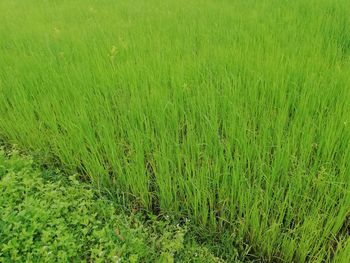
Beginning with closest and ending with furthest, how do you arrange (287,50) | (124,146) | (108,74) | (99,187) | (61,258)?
1. (61,258)
2. (99,187)
3. (124,146)
4. (108,74)
5. (287,50)

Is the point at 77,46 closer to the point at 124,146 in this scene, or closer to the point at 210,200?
the point at 124,146

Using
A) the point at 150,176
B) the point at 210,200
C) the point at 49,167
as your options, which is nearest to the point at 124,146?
the point at 150,176

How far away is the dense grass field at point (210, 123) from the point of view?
1286 mm

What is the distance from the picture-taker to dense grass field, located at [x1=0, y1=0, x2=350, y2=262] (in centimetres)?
129

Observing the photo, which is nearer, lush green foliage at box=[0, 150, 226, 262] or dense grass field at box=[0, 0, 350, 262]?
lush green foliage at box=[0, 150, 226, 262]

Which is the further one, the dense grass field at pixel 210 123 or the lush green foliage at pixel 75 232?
the dense grass field at pixel 210 123

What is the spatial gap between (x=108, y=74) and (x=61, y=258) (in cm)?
119

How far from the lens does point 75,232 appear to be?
4.12 feet

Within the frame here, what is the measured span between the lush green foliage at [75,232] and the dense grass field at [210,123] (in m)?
0.14

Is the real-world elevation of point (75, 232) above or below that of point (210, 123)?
below

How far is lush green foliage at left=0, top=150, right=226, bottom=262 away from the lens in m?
1.14

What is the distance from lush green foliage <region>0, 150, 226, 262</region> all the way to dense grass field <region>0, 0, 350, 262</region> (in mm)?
135

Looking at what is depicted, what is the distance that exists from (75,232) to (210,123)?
76 cm

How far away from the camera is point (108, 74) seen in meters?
1.98
